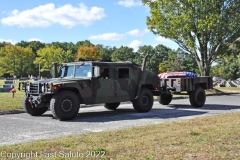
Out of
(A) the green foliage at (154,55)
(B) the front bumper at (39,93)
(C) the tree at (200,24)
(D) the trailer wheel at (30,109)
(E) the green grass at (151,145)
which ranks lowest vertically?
(E) the green grass at (151,145)

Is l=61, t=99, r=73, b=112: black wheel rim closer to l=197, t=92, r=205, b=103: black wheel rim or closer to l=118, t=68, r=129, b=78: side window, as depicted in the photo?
l=118, t=68, r=129, b=78: side window

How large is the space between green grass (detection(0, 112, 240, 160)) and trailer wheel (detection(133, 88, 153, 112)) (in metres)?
4.45

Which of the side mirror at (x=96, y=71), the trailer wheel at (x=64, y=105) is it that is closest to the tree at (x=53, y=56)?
the side mirror at (x=96, y=71)

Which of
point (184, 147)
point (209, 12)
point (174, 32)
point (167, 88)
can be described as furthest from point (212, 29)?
point (184, 147)

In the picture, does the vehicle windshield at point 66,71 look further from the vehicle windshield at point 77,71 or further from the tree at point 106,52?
the tree at point 106,52

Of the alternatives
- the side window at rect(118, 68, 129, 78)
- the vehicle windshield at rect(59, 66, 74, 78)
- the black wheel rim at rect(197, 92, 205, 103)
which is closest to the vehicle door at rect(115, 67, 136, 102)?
the side window at rect(118, 68, 129, 78)

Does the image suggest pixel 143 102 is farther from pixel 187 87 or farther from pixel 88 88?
pixel 187 87

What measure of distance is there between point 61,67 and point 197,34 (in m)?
14.7

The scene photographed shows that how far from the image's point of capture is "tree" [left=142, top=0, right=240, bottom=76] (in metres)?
22.6

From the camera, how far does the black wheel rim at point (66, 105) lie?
10.1m

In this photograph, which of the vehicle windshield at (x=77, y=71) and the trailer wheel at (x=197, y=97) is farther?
the trailer wheel at (x=197, y=97)

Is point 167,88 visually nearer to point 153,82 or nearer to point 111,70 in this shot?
point 153,82

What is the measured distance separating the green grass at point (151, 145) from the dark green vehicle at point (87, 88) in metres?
3.19

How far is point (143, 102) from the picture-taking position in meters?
12.3
